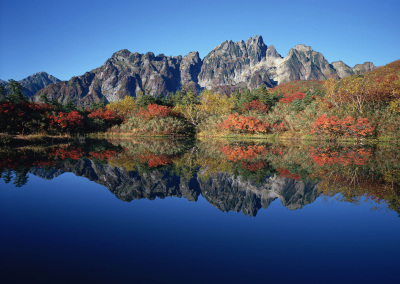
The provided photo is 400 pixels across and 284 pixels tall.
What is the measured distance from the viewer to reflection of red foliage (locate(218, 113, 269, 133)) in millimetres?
35562

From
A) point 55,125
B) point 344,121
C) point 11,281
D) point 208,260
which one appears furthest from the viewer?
point 55,125

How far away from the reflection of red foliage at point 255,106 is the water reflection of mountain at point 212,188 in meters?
33.3

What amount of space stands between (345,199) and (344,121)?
2432 centimetres

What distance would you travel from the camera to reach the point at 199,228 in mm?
5285

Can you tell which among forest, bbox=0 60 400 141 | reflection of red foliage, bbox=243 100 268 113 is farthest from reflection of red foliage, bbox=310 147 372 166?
reflection of red foliage, bbox=243 100 268 113

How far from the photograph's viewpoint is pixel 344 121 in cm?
2759

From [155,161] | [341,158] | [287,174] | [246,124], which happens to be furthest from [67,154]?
[246,124]

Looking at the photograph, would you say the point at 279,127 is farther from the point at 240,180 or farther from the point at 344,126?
the point at 240,180

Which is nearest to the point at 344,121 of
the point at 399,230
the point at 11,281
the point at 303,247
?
the point at 399,230

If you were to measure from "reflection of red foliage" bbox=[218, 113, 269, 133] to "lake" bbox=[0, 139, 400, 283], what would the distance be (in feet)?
83.7

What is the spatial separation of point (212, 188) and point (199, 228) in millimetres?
3506

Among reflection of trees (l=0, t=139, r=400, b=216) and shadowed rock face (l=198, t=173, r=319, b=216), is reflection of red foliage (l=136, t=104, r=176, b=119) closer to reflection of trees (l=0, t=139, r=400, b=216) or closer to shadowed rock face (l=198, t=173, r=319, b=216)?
reflection of trees (l=0, t=139, r=400, b=216)

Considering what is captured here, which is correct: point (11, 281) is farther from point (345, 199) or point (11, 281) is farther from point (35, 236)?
point (345, 199)

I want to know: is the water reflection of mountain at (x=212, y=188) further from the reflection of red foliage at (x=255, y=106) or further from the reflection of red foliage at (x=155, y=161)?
the reflection of red foliage at (x=255, y=106)
